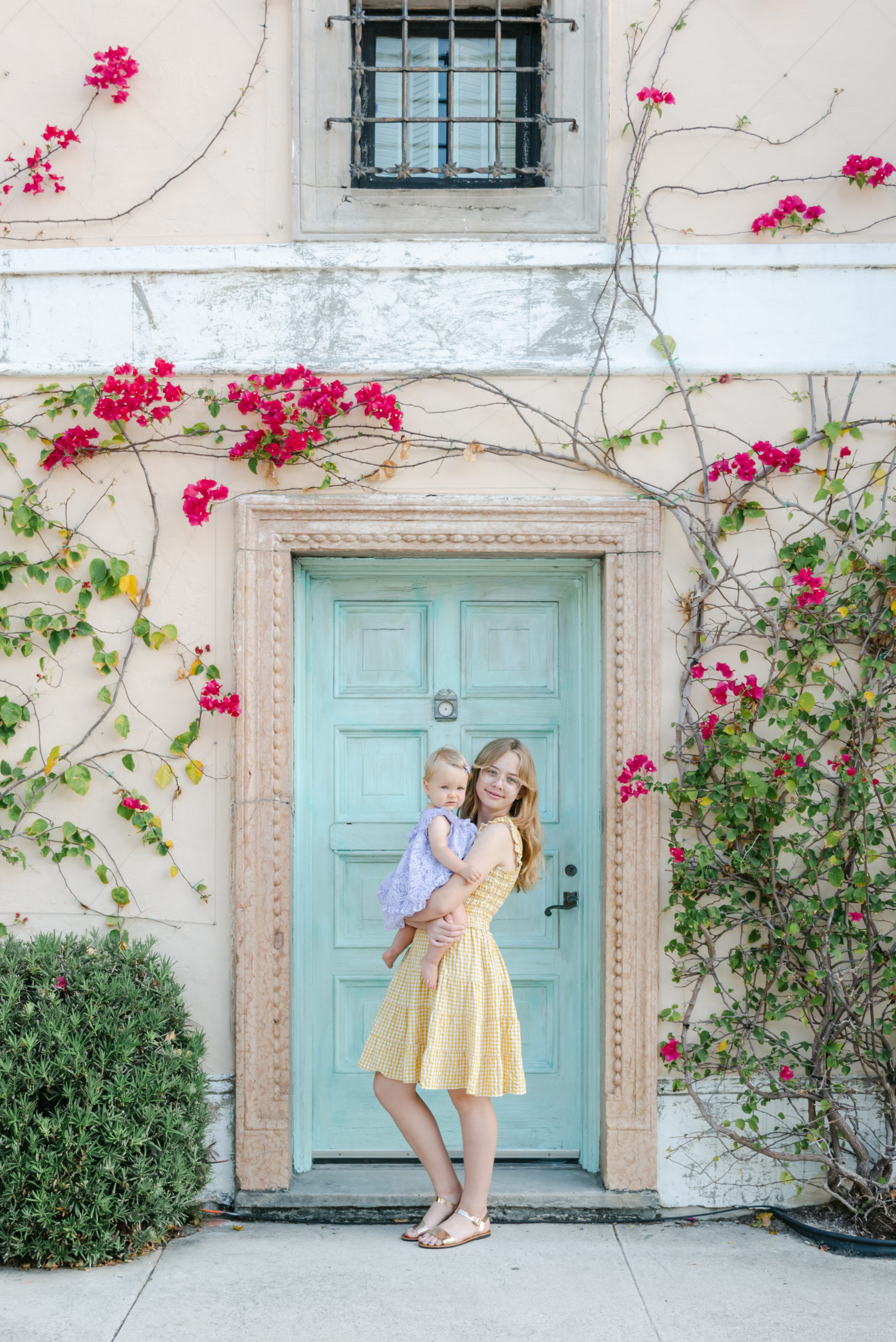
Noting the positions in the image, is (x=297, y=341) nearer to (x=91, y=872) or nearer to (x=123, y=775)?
(x=123, y=775)

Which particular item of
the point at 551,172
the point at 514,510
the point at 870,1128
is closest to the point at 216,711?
the point at 514,510

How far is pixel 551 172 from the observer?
150 inches

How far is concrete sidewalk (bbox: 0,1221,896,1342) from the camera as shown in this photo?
2.89m

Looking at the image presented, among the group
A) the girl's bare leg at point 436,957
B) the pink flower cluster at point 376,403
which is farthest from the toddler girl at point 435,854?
the pink flower cluster at point 376,403

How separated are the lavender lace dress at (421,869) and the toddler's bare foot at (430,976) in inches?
6.7

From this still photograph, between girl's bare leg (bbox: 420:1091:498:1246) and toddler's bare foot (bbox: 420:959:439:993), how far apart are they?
342 mm

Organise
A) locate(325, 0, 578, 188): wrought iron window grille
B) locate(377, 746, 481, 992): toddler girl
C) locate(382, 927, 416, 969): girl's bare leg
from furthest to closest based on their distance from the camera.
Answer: locate(325, 0, 578, 188): wrought iron window grille → locate(382, 927, 416, 969): girl's bare leg → locate(377, 746, 481, 992): toddler girl

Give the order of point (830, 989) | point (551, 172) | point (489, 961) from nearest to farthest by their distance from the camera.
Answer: point (489, 961), point (830, 989), point (551, 172)

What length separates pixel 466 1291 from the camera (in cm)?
308

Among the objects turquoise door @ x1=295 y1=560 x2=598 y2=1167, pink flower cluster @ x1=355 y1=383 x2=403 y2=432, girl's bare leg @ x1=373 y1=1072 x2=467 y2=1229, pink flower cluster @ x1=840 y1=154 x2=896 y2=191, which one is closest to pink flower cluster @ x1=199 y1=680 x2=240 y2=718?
turquoise door @ x1=295 y1=560 x2=598 y2=1167

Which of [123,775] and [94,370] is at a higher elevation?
[94,370]

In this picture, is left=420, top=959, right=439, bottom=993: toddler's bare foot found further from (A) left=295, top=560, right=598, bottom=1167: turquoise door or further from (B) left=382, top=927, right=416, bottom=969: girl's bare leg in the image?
(A) left=295, top=560, right=598, bottom=1167: turquoise door

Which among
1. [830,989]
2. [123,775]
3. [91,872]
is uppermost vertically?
[123,775]

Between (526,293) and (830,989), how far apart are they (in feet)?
8.53
